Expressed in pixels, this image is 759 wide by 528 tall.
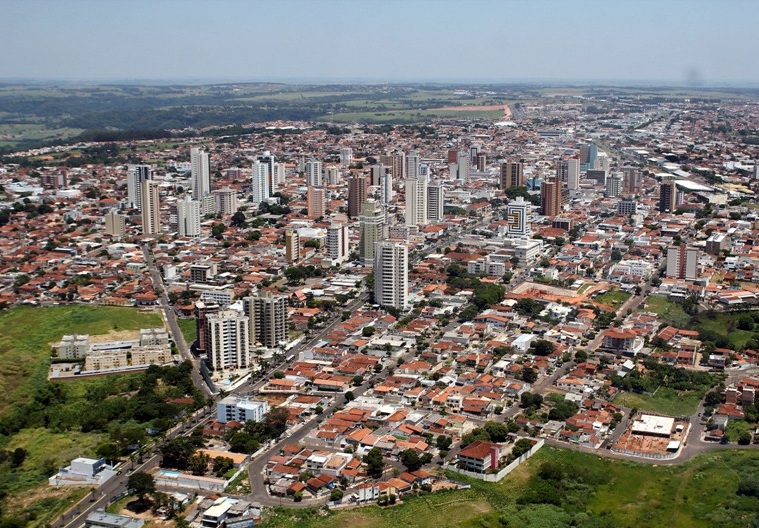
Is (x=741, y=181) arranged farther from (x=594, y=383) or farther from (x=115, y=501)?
(x=115, y=501)

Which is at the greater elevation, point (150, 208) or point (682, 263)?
point (150, 208)

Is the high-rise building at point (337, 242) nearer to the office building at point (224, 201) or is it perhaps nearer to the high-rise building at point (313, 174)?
the office building at point (224, 201)

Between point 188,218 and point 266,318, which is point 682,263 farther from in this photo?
point 188,218

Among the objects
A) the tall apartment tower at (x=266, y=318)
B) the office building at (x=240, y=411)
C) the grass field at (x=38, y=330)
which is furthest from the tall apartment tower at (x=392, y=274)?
the office building at (x=240, y=411)

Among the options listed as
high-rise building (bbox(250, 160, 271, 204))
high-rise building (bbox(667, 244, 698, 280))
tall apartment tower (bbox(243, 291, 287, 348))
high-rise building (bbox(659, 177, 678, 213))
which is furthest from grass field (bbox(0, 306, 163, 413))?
high-rise building (bbox(659, 177, 678, 213))

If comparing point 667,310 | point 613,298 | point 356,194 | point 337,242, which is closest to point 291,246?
point 337,242

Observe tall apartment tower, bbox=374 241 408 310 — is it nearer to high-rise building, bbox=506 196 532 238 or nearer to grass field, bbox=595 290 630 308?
grass field, bbox=595 290 630 308
